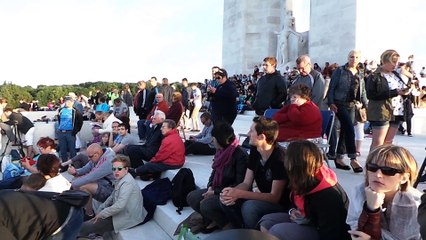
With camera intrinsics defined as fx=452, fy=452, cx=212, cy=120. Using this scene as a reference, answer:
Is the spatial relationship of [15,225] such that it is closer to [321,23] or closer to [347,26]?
[347,26]

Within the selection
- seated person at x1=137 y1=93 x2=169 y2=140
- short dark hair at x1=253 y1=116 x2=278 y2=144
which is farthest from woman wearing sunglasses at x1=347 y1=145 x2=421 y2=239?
seated person at x1=137 y1=93 x2=169 y2=140

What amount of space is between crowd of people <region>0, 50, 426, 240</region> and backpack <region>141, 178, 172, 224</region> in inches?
4.5

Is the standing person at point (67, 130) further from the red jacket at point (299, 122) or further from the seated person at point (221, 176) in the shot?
the red jacket at point (299, 122)

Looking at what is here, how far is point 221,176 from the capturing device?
15.4 ft

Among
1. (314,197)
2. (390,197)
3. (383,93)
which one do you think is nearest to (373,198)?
(390,197)

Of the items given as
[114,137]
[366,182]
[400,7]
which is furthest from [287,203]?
[400,7]

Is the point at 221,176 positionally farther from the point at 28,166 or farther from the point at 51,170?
the point at 28,166

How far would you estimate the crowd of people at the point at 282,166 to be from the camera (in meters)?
2.62

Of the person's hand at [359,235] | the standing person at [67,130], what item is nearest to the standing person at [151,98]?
the standing person at [67,130]

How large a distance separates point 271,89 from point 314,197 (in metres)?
3.63

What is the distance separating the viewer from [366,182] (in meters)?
2.74

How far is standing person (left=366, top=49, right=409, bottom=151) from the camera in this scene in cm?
520

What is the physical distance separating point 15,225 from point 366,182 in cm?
222

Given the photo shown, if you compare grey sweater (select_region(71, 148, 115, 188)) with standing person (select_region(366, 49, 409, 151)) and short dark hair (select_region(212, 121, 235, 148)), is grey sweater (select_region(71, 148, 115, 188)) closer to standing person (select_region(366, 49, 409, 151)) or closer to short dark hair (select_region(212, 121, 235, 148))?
short dark hair (select_region(212, 121, 235, 148))
